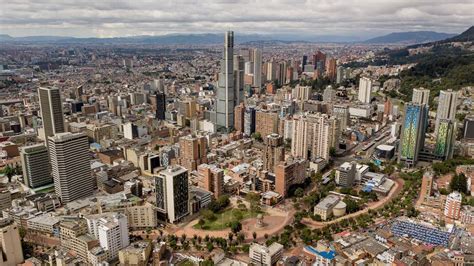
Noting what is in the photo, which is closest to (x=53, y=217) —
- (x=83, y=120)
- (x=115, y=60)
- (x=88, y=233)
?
(x=88, y=233)

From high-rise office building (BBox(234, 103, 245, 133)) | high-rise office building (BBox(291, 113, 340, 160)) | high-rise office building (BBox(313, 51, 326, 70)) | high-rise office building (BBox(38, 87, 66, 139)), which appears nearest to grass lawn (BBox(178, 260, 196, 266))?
high-rise office building (BBox(291, 113, 340, 160))

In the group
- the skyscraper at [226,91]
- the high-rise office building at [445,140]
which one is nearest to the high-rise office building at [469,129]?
the high-rise office building at [445,140]

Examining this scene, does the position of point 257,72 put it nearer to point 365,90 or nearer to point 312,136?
point 365,90

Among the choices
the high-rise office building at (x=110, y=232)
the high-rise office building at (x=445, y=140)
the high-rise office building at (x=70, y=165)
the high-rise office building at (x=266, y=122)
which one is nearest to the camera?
the high-rise office building at (x=110, y=232)

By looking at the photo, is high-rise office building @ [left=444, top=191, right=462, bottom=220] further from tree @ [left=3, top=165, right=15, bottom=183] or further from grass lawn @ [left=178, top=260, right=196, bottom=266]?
tree @ [left=3, top=165, right=15, bottom=183]

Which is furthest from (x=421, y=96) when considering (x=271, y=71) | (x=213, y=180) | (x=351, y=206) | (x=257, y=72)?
(x=271, y=71)

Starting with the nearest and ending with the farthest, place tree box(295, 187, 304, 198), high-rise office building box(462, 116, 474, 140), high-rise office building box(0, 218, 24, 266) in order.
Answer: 1. high-rise office building box(0, 218, 24, 266)
2. tree box(295, 187, 304, 198)
3. high-rise office building box(462, 116, 474, 140)

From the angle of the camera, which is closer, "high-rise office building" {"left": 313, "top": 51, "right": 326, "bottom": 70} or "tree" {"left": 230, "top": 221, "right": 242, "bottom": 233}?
"tree" {"left": 230, "top": 221, "right": 242, "bottom": 233}

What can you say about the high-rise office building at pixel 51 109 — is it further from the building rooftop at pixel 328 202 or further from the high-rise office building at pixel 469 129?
the high-rise office building at pixel 469 129
